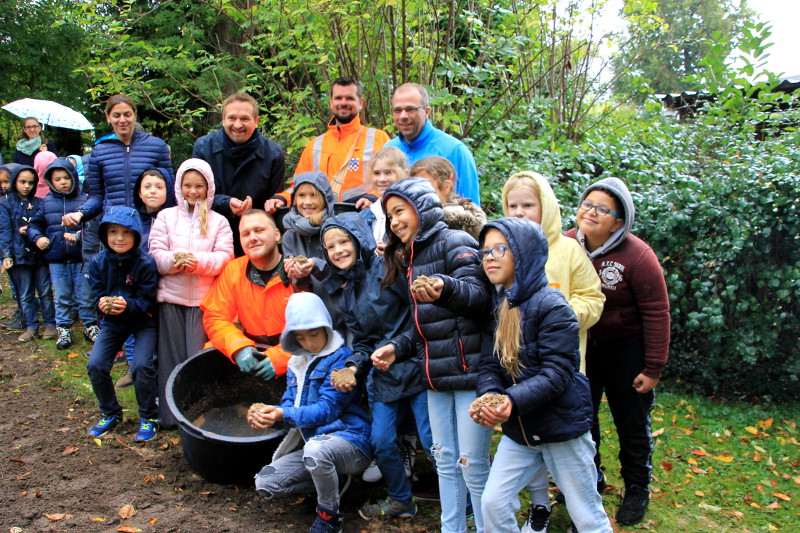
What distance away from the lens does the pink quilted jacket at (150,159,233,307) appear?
4.40 m

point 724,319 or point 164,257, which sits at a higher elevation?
point 164,257

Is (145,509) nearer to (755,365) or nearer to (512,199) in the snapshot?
(512,199)

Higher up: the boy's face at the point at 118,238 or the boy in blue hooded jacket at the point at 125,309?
the boy's face at the point at 118,238

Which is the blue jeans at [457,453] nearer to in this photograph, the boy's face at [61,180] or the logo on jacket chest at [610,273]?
the logo on jacket chest at [610,273]

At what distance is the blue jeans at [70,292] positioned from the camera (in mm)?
6562

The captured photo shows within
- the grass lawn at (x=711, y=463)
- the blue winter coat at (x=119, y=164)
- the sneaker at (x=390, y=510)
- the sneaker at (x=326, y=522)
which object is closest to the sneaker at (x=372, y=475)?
the sneaker at (x=390, y=510)

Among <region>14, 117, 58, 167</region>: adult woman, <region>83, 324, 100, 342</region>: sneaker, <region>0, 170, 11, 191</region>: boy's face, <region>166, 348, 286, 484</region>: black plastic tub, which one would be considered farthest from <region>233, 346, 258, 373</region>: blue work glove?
<region>14, 117, 58, 167</region>: adult woman

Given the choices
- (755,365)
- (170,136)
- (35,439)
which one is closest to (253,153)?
(35,439)

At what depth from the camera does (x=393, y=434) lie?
3.38 m

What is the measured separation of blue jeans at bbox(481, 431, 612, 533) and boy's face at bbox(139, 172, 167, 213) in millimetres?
3395

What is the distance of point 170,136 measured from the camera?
11188mm

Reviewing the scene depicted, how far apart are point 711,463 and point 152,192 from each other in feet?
15.2

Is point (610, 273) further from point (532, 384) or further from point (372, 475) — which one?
point (372, 475)

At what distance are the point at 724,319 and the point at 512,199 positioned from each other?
2.96 metres
